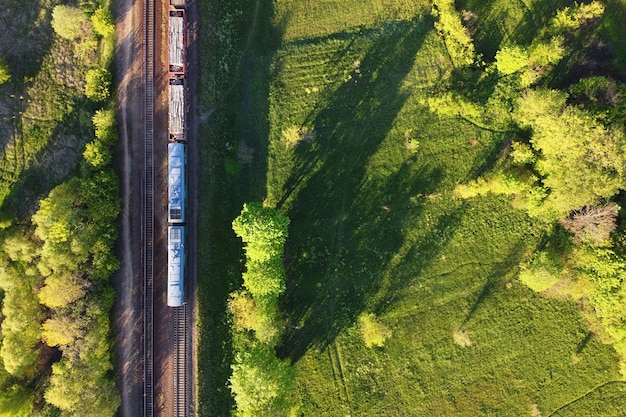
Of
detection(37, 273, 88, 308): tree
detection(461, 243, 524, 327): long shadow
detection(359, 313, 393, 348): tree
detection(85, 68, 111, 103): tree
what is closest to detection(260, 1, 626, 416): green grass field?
detection(461, 243, 524, 327): long shadow

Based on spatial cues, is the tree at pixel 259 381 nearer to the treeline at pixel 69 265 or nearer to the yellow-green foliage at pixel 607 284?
the treeline at pixel 69 265

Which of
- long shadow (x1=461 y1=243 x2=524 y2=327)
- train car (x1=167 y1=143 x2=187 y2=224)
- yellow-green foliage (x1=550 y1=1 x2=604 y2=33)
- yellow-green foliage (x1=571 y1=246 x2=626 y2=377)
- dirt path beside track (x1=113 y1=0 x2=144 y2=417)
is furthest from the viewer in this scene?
long shadow (x1=461 y1=243 x2=524 y2=327)

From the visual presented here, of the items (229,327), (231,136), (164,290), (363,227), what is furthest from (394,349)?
(231,136)

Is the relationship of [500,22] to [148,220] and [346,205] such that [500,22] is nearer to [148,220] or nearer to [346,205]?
[346,205]

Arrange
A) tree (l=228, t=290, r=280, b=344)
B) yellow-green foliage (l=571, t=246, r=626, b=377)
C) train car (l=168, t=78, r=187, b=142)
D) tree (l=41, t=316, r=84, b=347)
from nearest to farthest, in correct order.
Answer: tree (l=41, t=316, r=84, b=347), tree (l=228, t=290, r=280, b=344), yellow-green foliage (l=571, t=246, r=626, b=377), train car (l=168, t=78, r=187, b=142)

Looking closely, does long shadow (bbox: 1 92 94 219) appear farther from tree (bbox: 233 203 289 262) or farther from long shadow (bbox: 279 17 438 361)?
long shadow (bbox: 279 17 438 361)

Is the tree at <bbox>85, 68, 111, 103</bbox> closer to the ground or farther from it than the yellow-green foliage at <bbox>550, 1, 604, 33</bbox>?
closer to the ground

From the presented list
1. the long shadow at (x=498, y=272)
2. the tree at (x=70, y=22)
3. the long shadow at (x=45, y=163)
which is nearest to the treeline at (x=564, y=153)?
the long shadow at (x=498, y=272)

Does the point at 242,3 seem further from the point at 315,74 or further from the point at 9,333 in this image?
the point at 9,333
